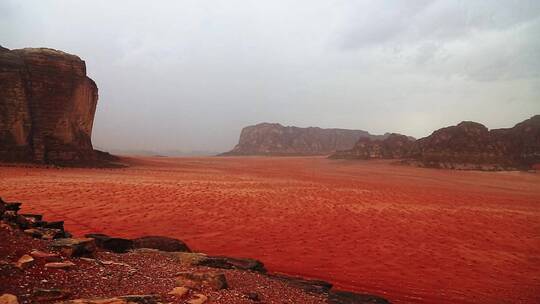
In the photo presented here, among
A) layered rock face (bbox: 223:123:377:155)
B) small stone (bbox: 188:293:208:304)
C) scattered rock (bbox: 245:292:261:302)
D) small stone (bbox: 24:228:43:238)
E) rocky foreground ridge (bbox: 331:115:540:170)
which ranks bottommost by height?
scattered rock (bbox: 245:292:261:302)

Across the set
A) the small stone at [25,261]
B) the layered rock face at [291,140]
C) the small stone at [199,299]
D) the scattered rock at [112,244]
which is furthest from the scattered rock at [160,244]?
the layered rock face at [291,140]

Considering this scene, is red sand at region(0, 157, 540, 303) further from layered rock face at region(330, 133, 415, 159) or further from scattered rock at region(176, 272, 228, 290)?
layered rock face at region(330, 133, 415, 159)

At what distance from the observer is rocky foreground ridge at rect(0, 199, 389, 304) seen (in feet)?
13.0

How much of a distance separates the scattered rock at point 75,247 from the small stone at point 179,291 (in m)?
1.80

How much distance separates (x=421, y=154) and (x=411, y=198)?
125 ft

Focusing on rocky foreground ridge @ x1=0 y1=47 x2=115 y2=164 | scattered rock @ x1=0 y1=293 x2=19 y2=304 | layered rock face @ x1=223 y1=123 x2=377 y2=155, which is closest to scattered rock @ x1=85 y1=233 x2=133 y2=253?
scattered rock @ x1=0 y1=293 x2=19 y2=304

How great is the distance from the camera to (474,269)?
8.55 metres

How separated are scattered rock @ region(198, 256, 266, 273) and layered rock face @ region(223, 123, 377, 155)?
116236 mm

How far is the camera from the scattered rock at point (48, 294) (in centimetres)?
370

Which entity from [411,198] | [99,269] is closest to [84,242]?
[99,269]

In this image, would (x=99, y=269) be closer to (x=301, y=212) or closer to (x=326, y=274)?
(x=326, y=274)

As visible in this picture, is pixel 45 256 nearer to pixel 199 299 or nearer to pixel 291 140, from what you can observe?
pixel 199 299

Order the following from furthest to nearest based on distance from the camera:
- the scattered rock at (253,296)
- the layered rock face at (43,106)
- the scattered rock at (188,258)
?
the layered rock face at (43,106)
the scattered rock at (188,258)
the scattered rock at (253,296)

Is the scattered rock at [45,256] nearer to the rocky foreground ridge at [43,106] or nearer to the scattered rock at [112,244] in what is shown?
the scattered rock at [112,244]
